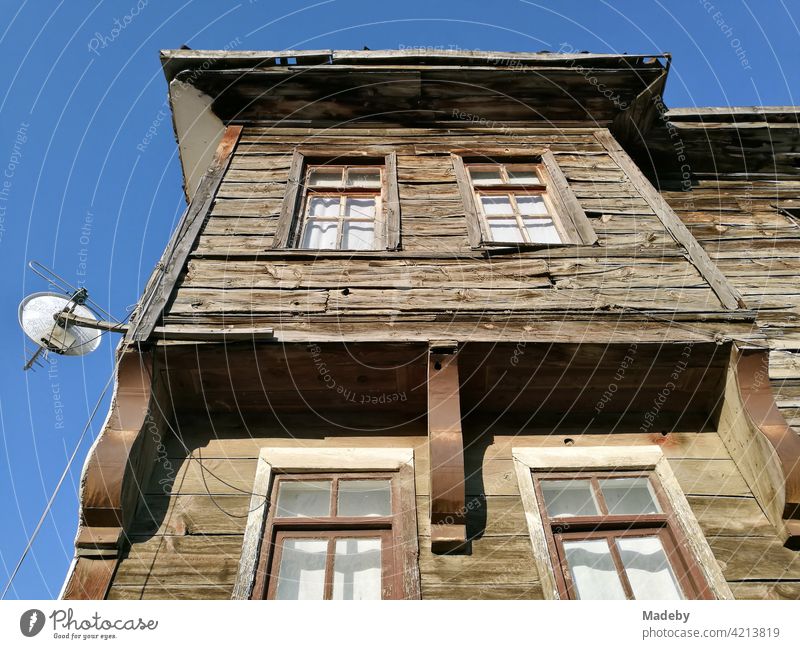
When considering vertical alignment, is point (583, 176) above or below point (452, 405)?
above

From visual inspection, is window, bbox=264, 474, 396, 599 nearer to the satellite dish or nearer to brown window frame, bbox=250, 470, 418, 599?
brown window frame, bbox=250, 470, 418, 599

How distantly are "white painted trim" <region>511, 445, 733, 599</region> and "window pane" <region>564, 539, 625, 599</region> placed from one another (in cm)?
15

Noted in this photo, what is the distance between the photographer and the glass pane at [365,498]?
3.65 meters

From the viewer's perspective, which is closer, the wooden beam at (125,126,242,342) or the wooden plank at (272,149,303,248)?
the wooden beam at (125,126,242,342)

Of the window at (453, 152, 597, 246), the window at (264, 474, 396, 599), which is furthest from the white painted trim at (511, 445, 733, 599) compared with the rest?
the window at (453, 152, 597, 246)

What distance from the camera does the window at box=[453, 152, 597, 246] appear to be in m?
5.57

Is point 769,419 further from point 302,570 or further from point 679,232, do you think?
point 302,570

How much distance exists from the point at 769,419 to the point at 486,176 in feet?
11.9

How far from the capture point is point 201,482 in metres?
3.78

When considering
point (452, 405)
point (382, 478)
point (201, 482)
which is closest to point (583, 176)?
point (452, 405)

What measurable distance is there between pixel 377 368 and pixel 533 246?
170 centimetres

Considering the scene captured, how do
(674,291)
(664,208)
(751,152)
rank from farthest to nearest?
(751,152) → (664,208) → (674,291)

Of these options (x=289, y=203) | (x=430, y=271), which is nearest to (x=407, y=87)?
(x=289, y=203)
